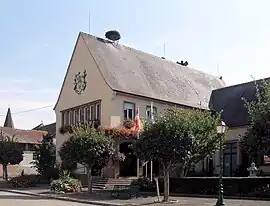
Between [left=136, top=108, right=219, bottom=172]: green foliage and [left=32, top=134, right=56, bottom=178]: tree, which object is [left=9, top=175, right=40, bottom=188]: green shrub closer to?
[left=32, top=134, right=56, bottom=178]: tree

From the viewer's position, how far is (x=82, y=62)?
44938 mm

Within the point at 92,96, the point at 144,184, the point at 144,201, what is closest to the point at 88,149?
the point at 144,184

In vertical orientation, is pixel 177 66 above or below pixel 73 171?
above

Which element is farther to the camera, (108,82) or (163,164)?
(108,82)

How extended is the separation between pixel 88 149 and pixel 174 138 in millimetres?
7708

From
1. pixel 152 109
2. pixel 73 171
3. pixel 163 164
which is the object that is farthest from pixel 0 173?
pixel 163 164

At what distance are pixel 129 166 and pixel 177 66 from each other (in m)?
16.4

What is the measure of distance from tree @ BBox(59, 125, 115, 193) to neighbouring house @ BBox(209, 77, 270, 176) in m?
12.2

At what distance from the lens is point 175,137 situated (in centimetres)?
2478

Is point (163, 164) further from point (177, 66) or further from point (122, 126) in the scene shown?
point (177, 66)

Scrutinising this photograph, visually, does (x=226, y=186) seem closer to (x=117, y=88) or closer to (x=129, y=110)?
(x=129, y=110)

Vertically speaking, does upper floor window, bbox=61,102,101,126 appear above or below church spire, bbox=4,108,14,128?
below

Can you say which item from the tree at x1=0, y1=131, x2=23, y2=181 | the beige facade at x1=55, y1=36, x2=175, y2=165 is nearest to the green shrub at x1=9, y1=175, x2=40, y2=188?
the tree at x1=0, y1=131, x2=23, y2=181

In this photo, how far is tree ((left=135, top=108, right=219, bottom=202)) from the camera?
81.4ft
